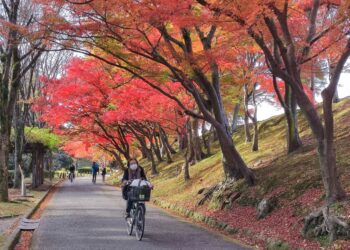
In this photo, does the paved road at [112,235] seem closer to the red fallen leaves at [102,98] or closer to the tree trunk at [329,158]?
the tree trunk at [329,158]

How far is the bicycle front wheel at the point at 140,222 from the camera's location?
9242 millimetres

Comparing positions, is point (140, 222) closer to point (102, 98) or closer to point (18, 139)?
point (18, 139)

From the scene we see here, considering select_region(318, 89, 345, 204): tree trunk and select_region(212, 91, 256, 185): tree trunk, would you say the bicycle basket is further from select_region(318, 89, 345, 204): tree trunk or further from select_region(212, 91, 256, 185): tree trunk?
select_region(212, 91, 256, 185): tree trunk

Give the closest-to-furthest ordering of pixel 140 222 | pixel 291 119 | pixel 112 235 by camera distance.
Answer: pixel 140 222
pixel 112 235
pixel 291 119

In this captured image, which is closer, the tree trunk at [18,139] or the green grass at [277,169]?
the green grass at [277,169]

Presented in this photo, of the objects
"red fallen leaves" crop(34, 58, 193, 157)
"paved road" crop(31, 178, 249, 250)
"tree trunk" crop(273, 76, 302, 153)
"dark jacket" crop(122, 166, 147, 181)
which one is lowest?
"paved road" crop(31, 178, 249, 250)

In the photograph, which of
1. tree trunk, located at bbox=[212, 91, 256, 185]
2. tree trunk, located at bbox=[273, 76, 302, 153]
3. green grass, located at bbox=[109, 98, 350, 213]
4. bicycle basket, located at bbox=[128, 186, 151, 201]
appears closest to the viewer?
bicycle basket, located at bbox=[128, 186, 151, 201]

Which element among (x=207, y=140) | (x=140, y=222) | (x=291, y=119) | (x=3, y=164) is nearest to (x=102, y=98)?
(x=207, y=140)

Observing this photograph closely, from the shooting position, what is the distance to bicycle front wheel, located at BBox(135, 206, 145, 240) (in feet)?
30.3

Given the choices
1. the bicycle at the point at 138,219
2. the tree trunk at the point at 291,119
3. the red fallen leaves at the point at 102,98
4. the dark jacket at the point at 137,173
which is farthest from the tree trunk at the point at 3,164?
the tree trunk at the point at 291,119

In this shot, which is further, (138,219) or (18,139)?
(18,139)

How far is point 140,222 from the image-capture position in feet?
30.9

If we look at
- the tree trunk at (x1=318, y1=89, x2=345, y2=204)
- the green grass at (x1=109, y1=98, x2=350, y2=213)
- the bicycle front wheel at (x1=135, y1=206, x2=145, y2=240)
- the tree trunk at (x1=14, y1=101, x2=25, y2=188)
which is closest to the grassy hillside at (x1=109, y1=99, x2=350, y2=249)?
the green grass at (x1=109, y1=98, x2=350, y2=213)

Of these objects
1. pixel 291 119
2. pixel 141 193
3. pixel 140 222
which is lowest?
pixel 140 222
